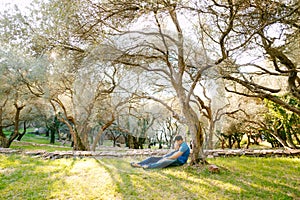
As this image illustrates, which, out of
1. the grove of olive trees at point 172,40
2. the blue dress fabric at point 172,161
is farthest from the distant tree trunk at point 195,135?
the blue dress fabric at point 172,161

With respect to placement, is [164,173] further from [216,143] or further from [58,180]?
[216,143]

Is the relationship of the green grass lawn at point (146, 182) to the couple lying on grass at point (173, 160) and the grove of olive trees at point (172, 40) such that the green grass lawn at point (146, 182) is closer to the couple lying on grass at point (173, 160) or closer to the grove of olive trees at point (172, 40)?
the couple lying on grass at point (173, 160)

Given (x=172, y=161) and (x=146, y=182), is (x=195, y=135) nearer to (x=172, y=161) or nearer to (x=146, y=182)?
(x=172, y=161)

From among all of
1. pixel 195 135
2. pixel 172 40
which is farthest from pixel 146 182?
pixel 172 40

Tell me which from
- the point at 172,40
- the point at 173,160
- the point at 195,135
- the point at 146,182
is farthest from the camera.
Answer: the point at 173,160

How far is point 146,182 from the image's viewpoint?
219 inches

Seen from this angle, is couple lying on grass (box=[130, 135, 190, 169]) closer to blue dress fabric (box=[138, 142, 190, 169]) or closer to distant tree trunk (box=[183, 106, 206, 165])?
blue dress fabric (box=[138, 142, 190, 169])

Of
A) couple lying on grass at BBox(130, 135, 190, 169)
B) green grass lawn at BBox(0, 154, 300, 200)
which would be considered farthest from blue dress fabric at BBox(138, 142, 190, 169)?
green grass lawn at BBox(0, 154, 300, 200)

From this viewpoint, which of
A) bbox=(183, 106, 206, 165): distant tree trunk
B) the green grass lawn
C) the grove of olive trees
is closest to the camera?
the green grass lawn

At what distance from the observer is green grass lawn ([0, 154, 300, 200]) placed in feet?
15.2

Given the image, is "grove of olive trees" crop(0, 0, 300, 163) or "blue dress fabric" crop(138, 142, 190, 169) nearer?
"grove of olive trees" crop(0, 0, 300, 163)

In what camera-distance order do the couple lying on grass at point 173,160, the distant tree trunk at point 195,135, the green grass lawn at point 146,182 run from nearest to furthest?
the green grass lawn at point 146,182
the distant tree trunk at point 195,135
the couple lying on grass at point 173,160

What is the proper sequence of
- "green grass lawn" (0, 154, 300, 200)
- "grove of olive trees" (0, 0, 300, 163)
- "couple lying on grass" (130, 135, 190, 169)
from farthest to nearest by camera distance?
1. "couple lying on grass" (130, 135, 190, 169)
2. "grove of olive trees" (0, 0, 300, 163)
3. "green grass lawn" (0, 154, 300, 200)

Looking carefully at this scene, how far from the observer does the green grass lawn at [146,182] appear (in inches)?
182
